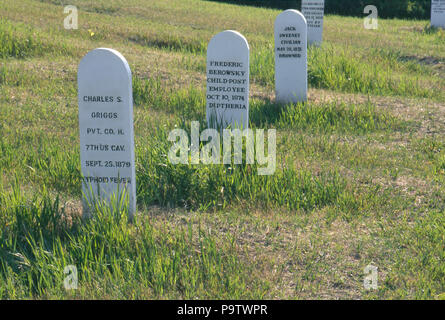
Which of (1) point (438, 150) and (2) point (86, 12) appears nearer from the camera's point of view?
(1) point (438, 150)

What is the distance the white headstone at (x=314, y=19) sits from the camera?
1181cm

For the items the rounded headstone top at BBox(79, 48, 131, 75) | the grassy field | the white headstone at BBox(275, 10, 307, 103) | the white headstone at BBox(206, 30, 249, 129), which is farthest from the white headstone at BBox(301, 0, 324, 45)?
the rounded headstone top at BBox(79, 48, 131, 75)

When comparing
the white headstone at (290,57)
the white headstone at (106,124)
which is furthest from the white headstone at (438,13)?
the white headstone at (106,124)

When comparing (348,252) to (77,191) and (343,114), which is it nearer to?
(77,191)

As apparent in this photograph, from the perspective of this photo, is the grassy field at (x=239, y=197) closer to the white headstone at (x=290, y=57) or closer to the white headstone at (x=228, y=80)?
the white headstone at (x=290, y=57)

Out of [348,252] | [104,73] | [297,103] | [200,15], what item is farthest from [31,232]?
[200,15]

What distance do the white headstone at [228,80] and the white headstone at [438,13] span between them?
12.1 m

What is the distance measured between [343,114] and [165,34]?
5387mm

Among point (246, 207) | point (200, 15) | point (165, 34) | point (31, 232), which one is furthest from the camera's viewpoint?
point (200, 15)

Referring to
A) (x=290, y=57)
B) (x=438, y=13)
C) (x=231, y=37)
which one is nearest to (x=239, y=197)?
(x=231, y=37)

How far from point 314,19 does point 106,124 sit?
27.9 ft

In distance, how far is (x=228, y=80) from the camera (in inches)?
229

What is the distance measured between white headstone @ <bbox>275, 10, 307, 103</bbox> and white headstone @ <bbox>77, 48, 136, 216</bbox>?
11.6 feet

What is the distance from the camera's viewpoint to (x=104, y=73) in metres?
4.11
